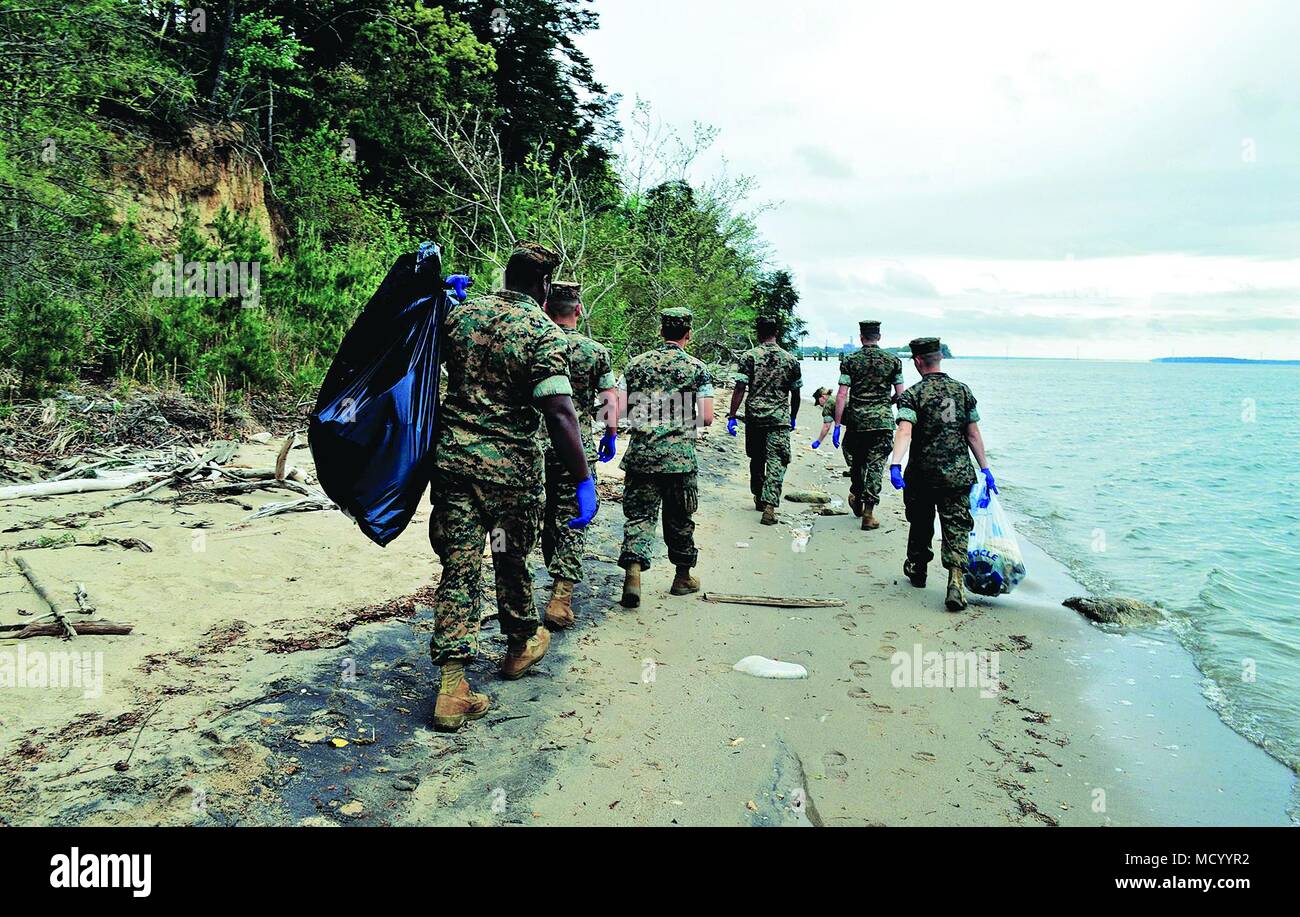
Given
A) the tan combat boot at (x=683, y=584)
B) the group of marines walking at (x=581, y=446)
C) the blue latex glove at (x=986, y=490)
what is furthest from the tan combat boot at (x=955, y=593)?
the tan combat boot at (x=683, y=584)

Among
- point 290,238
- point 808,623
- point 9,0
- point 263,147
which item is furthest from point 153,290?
point 808,623

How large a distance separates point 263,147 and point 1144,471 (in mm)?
23256

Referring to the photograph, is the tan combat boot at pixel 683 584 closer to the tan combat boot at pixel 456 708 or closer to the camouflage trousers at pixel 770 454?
the tan combat boot at pixel 456 708

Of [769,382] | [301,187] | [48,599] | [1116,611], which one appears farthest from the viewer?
[301,187]

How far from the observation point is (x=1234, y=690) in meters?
5.68

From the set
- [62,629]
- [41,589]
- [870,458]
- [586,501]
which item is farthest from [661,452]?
[870,458]

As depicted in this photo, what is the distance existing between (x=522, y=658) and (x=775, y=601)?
264 cm

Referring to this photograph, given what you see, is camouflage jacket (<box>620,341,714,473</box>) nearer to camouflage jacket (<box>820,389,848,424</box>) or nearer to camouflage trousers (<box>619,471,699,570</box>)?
camouflage trousers (<box>619,471,699,570</box>)

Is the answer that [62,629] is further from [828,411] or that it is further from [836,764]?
[828,411]

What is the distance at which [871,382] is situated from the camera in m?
9.67

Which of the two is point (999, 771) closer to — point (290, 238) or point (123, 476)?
point (123, 476)

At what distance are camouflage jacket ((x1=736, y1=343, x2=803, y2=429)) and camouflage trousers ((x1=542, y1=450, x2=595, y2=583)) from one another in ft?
13.8

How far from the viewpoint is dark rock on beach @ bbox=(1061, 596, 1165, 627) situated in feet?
22.3

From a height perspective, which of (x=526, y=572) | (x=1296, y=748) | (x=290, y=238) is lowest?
(x=1296, y=748)
